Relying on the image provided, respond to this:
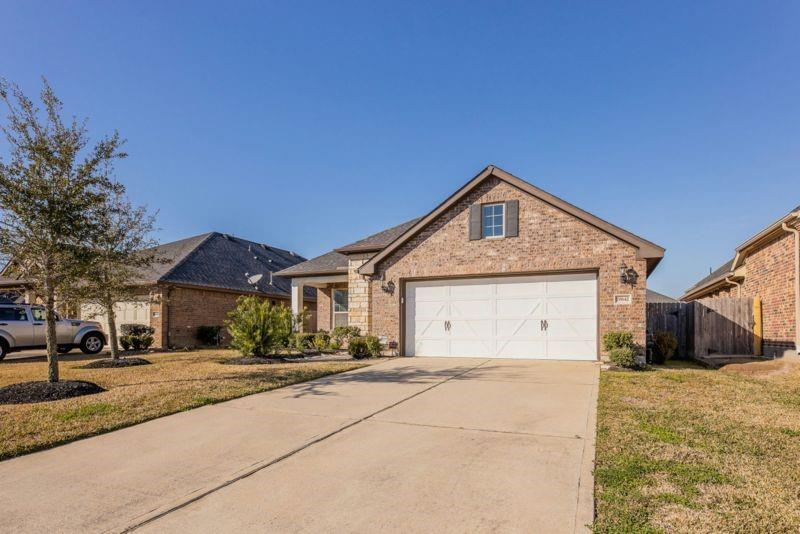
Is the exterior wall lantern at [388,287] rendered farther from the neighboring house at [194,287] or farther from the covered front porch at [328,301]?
the neighboring house at [194,287]

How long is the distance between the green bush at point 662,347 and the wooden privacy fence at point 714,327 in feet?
1.25

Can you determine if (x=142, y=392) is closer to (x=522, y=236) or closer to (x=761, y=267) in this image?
(x=522, y=236)

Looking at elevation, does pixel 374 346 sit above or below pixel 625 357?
below

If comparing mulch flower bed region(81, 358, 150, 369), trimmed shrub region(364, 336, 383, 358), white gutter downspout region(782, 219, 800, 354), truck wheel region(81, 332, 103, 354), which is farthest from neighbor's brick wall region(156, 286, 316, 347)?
white gutter downspout region(782, 219, 800, 354)

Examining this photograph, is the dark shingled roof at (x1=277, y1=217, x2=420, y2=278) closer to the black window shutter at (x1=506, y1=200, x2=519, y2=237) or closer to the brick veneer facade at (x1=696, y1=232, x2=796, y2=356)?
the black window shutter at (x1=506, y1=200, x2=519, y2=237)

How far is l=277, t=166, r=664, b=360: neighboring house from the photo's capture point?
11.8m

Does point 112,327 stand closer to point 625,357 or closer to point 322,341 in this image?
point 322,341

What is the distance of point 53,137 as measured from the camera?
8281 mm

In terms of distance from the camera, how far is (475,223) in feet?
43.8

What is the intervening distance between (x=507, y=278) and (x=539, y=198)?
257cm

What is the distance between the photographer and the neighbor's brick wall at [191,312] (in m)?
19.1

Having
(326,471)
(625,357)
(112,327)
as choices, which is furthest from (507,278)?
(112,327)

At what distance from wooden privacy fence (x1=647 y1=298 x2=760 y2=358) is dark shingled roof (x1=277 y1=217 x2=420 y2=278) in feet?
31.8

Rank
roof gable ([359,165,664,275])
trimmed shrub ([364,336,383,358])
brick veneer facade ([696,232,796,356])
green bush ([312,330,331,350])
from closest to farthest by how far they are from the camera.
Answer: brick veneer facade ([696,232,796,356]) → roof gable ([359,165,664,275]) → trimmed shrub ([364,336,383,358]) → green bush ([312,330,331,350])
